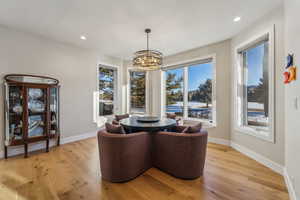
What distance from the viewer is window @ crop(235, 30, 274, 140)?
100.0 inches

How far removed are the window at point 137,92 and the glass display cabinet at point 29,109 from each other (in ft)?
8.64

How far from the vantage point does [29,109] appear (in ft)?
9.86

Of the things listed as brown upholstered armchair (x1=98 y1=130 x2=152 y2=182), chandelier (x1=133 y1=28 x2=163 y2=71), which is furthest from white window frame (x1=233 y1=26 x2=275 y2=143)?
brown upholstered armchair (x1=98 y1=130 x2=152 y2=182)

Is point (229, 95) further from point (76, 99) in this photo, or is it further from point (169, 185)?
point (76, 99)

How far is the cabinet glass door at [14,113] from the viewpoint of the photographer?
279 centimetres

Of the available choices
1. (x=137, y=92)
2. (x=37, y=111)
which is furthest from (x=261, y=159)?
(x=37, y=111)

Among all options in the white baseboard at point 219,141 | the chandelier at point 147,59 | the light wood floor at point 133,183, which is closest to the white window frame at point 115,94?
the light wood floor at point 133,183

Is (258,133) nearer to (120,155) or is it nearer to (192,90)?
(192,90)

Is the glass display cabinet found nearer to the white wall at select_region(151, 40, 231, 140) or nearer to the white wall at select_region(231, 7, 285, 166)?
the white wall at select_region(151, 40, 231, 140)

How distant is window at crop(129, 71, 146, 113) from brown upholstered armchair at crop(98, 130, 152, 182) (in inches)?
127

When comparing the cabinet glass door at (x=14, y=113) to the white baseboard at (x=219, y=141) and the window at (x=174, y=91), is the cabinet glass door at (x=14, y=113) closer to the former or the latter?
the window at (x=174, y=91)

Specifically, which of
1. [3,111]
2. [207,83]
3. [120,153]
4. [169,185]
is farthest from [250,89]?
[3,111]

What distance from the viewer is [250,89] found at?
3.13 metres

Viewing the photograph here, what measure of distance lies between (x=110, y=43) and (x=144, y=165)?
3227mm
